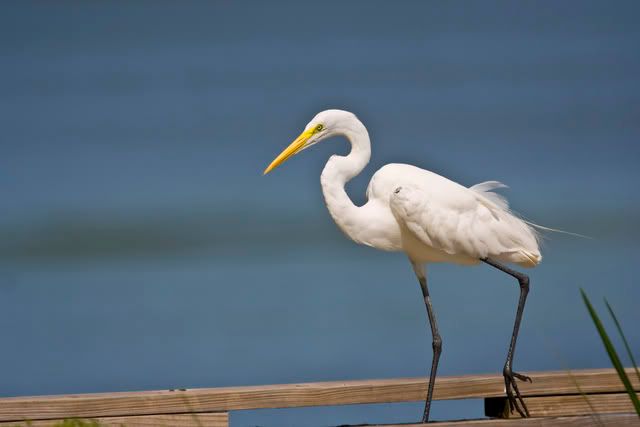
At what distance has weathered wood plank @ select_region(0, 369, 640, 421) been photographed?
107 inches

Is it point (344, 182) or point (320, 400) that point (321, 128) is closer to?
point (344, 182)

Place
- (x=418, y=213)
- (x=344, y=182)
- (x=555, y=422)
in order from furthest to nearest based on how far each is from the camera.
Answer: (x=344, y=182)
(x=418, y=213)
(x=555, y=422)

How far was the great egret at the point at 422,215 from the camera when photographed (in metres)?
3.52

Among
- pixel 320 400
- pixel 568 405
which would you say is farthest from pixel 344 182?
pixel 568 405

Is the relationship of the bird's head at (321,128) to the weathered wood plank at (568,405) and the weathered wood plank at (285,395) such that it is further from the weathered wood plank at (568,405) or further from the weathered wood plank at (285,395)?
the weathered wood plank at (568,405)

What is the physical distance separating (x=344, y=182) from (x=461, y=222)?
489 millimetres

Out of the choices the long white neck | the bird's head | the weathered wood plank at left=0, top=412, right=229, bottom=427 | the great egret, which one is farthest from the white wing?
the weathered wood plank at left=0, top=412, right=229, bottom=427

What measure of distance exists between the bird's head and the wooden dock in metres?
1.06

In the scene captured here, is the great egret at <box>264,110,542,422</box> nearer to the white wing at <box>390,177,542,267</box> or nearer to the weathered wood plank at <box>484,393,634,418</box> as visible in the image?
the white wing at <box>390,177,542,267</box>

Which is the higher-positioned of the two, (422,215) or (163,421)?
(422,215)

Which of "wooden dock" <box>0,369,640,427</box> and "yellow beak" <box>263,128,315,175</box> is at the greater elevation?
"yellow beak" <box>263,128,315,175</box>

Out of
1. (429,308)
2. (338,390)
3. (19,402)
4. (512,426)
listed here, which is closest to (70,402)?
(19,402)

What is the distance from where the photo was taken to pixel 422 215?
137 inches

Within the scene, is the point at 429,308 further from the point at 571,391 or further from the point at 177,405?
the point at 177,405
